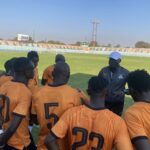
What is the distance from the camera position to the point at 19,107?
4184 mm

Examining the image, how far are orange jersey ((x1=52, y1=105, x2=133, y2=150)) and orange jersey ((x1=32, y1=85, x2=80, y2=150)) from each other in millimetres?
412

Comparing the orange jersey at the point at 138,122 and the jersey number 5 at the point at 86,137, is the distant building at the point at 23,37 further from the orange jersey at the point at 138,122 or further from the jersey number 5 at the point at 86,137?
the orange jersey at the point at 138,122

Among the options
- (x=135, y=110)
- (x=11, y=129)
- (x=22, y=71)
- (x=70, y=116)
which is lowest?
(x=11, y=129)

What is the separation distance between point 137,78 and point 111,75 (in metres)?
4.09

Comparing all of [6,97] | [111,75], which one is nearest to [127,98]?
[111,75]

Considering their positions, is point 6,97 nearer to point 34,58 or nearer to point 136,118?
point 136,118

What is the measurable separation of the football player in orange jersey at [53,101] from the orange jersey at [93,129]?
402 millimetres

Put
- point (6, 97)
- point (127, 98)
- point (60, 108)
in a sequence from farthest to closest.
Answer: point (127, 98), point (6, 97), point (60, 108)

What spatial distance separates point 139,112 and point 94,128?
44cm

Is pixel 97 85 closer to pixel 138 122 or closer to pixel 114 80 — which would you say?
pixel 138 122

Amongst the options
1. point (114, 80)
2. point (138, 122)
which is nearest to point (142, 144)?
point (138, 122)

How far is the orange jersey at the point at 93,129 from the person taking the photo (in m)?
3.42

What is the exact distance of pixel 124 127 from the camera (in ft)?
11.2

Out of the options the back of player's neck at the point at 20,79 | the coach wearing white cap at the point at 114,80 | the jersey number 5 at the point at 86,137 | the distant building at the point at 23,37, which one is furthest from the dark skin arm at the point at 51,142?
the distant building at the point at 23,37
